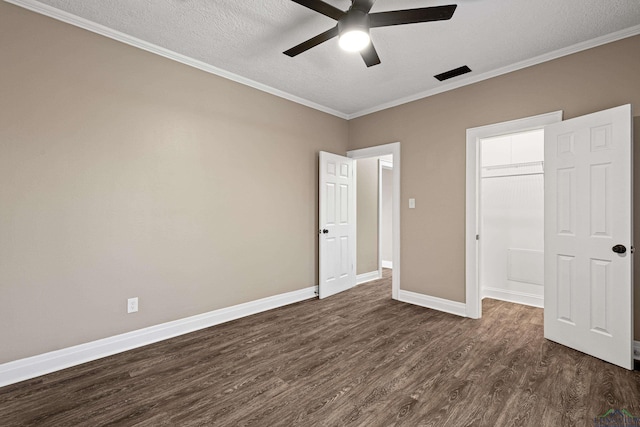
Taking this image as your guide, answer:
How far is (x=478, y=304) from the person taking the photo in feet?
11.5

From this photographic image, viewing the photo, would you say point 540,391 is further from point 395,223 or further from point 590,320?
point 395,223

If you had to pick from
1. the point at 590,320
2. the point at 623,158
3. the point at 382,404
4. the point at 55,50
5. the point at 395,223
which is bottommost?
the point at 382,404

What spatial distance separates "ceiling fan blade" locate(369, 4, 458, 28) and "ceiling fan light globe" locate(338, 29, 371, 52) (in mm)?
89

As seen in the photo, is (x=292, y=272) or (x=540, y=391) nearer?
(x=540, y=391)

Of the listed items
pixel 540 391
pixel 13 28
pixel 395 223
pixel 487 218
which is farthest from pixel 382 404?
pixel 13 28

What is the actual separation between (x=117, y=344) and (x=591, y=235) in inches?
165

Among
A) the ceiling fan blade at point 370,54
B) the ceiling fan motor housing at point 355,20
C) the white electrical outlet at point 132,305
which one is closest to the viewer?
the ceiling fan motor housing at point 355,20

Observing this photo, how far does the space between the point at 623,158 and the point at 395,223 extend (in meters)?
2.34

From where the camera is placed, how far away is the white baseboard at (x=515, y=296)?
13.1ft

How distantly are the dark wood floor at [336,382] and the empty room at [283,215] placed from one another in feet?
0.06

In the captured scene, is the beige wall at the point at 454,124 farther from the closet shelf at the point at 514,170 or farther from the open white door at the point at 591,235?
the closet shelf at the point at 514,170

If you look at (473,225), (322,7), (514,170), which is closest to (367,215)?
(473,225)

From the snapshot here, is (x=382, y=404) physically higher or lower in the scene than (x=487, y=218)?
lower

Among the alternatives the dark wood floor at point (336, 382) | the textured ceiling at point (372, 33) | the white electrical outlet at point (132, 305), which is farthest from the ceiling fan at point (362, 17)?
the white electrical outlet at point (132, 305)
